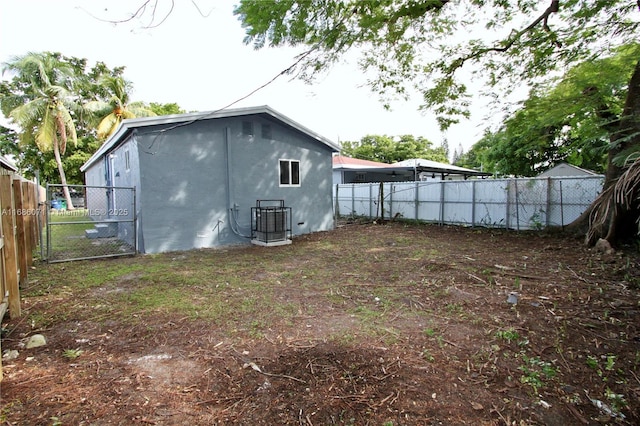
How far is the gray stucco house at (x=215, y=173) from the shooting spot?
7.48m

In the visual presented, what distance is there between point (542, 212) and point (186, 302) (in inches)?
381

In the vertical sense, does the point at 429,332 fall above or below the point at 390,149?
below

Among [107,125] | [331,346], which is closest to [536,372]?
[331,346]

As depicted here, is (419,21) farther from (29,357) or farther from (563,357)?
(29,357)

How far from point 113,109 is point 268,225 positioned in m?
18.2

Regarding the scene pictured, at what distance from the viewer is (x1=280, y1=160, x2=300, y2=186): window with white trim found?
9.81 meters

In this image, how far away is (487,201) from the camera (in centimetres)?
1046

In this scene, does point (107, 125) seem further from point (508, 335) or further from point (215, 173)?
point (508, 335)

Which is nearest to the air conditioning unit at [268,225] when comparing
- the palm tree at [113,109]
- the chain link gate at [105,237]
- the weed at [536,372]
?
the chain link gate at [105,237]

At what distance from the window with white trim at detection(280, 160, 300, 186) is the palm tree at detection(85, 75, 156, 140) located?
600 inches

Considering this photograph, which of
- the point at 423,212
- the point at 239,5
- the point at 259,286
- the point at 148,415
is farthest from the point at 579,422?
the point at 423,212

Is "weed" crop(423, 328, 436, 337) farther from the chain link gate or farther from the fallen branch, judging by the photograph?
the chain link gate

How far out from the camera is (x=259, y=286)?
4.90m

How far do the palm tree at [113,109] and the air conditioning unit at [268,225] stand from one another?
15754 millimetres
